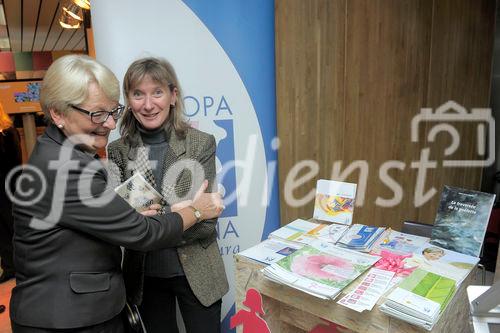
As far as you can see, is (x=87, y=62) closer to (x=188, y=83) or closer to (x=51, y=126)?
(x=51, y=126)

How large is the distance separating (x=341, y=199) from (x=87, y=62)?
1097 mm

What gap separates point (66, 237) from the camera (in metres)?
1.15

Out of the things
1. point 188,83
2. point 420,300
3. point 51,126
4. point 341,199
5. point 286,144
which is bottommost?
point 420,300

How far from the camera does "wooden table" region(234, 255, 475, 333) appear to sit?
3.79ft

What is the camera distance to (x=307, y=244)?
154cm

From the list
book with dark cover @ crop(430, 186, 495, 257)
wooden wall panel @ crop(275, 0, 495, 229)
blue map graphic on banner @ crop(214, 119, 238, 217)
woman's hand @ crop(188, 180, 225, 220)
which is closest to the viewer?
book with dark cover @ crop(430, 186, 495, 257)

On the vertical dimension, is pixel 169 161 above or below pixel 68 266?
above

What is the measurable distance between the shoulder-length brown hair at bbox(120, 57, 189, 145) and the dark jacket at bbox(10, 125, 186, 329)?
0.45 metres

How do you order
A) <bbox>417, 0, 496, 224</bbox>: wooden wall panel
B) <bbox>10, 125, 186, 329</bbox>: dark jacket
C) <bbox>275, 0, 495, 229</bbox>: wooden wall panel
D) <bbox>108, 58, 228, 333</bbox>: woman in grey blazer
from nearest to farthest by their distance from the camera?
1. <bbox>10, 125, 186, 329</bbox>: dark jacket
2. <bbox>108, 58, 228, 333</bbox>: woman in grey blazer
3. <bbox>275, 0, 495, 229</bbox>: wooden wall panel
4. <bbox>417, 0, 496, 224</bbox>: wooden wall panel

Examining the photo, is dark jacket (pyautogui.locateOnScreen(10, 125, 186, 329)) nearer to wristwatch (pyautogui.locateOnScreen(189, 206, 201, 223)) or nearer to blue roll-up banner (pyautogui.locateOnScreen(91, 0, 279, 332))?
wristwatch (pyautogui.locateOnScreen(189, 206, 201, 223))

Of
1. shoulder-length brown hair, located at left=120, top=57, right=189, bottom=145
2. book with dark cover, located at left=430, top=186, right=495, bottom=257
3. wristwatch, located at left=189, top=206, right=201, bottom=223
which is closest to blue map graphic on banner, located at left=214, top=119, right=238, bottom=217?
shoulder-length brown hair, located at left=120, top=57, right=189, bottom=145

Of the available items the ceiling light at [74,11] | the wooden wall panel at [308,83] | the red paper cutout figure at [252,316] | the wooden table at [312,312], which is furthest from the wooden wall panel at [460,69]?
the ceiling light at [74,11]

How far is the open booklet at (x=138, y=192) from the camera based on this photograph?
143 cm

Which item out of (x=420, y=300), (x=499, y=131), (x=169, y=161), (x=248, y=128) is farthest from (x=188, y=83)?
(x=499, y=131)
